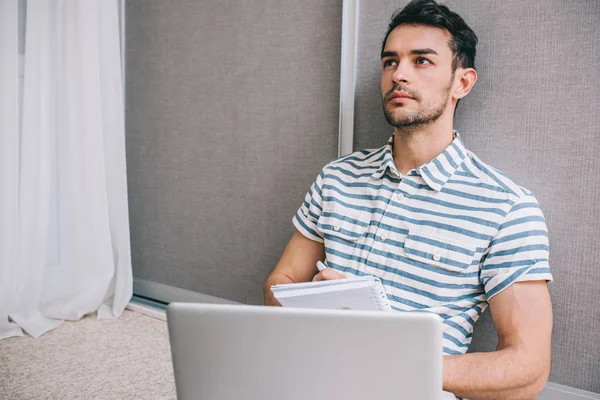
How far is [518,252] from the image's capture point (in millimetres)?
1107

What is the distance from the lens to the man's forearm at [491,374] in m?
1.03

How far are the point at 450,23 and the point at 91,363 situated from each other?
1.61 m

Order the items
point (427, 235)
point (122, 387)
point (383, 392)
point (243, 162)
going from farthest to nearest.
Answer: point (243, 162) → point (122, 387) → point (427, 235) → point (383, 392)

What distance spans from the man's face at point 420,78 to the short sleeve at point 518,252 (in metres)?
0.32

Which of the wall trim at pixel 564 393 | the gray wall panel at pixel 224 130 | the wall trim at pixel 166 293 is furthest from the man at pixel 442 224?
the wall trim at pixel 166 293

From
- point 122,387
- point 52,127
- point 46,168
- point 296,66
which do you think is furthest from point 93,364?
point 296,66

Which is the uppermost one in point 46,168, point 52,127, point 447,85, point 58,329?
point 447,85

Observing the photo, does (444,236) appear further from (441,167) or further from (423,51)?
(423,51)

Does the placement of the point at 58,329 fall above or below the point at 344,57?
below

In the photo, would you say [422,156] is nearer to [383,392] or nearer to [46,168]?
[383,392]

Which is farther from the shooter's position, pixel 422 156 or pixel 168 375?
pixel 168 375

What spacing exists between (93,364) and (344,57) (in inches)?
54.2

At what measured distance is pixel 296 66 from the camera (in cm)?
187

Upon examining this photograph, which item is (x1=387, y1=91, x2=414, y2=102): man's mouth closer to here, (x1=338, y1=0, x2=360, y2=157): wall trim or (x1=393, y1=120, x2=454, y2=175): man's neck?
(x1=393, y1=120, x2=454, y2=175): man's neck
